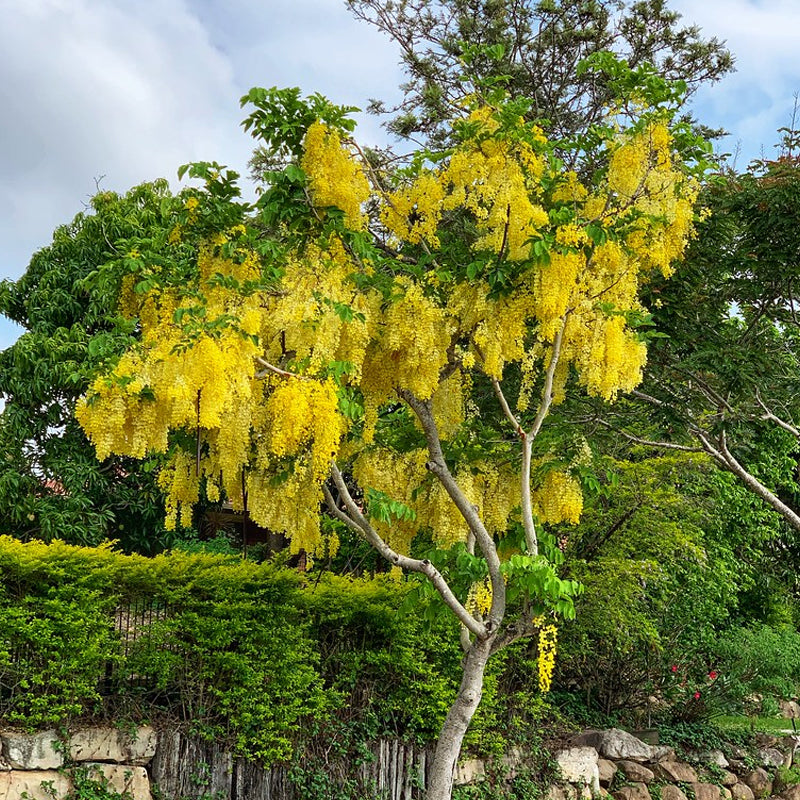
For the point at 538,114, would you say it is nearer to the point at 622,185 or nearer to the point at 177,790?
the point at 622,185

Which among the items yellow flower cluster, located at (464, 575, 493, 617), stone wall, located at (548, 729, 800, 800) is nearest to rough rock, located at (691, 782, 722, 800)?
stone wall, located at (548, 729, 800, 800)

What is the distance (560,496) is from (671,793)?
4.42 metres

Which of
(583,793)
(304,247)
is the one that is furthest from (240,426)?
(583,793)

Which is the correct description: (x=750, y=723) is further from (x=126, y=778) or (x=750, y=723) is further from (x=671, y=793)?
(x=126, y=778)

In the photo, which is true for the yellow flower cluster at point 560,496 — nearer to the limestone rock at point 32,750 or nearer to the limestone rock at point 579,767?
the limestone rock at point 579,767

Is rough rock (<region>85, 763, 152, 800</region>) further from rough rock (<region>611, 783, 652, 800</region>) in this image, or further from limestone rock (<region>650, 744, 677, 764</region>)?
limestone rock (<region>650, 744, 677, 764</region>)

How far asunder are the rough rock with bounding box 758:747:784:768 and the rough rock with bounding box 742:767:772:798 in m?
0.24

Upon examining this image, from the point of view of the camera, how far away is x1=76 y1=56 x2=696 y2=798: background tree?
195 inches

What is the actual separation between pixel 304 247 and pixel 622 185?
6.73 ft

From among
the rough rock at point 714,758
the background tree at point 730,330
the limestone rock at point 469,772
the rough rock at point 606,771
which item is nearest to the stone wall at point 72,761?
the limestone rock at point 469,772

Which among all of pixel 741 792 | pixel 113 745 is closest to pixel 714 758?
pixel 741 792

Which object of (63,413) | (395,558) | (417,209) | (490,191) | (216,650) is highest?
(417,209)

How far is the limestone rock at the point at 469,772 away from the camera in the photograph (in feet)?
24.6

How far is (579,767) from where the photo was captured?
330 inches
